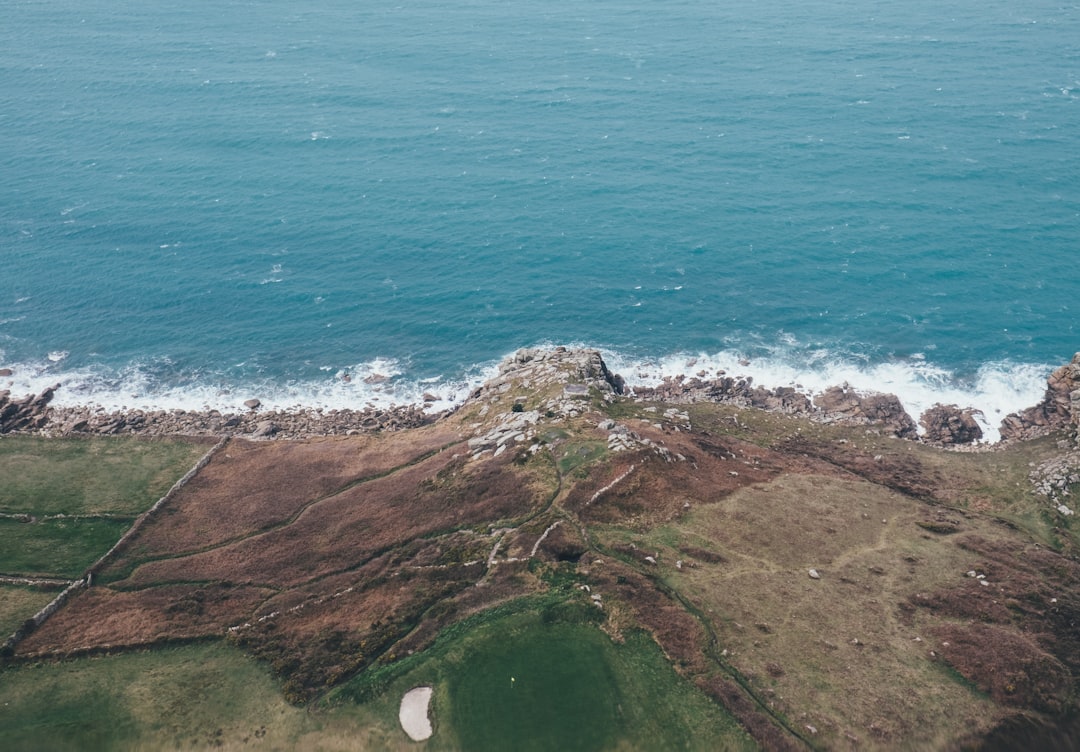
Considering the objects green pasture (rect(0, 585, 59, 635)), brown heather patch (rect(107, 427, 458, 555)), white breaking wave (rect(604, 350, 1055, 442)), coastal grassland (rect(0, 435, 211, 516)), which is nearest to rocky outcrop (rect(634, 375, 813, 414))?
white breaking wave (rect(604, 350, 1055, 442))

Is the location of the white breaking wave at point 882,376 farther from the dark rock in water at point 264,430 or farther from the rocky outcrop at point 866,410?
the dark rock in water at point 264,430

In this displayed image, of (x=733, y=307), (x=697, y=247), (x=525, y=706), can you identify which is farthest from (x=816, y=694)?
(x=697, y=247)

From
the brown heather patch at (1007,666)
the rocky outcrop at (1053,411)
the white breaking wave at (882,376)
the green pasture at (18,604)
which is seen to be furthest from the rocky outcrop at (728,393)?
the green pasture at (18,604)

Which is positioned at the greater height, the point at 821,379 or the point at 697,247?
the point at 697,247

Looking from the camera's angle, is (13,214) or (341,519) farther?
(13,214)

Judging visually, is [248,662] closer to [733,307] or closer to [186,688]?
[186,688]

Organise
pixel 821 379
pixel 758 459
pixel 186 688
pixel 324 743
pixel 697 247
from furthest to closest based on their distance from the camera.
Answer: pixel 697 247
pixel 821 379
pixel 758 459
pixel 186 688
pixel 324 743

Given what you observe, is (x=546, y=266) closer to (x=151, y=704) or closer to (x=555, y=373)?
(x=555, y=373)
